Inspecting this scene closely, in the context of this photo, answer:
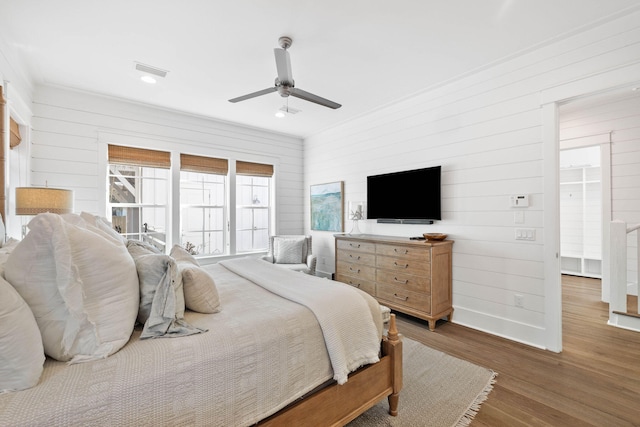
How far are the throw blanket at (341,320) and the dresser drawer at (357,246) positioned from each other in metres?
1.78

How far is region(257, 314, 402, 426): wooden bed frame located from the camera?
1.35 metres

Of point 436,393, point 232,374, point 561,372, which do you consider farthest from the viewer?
point 561,372

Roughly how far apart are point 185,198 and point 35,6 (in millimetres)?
2750

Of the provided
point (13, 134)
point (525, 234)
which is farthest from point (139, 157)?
point (525, 234)

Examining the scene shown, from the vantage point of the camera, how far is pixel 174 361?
1105 mm

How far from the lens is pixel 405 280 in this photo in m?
3.29

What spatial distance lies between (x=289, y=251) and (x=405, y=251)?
79.1 inches

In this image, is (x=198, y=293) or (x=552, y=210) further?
(x=552, y=210)

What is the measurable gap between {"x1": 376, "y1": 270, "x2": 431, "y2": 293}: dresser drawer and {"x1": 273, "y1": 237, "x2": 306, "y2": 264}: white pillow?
148 centimetres

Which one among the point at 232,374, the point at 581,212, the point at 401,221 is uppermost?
the point at 581,212

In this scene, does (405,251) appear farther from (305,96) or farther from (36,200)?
(36,200)

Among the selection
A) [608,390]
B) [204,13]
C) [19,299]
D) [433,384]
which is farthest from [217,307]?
[608,390]

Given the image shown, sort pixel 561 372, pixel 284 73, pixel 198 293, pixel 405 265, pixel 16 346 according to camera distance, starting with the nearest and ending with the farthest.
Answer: pixel 16 346 → pixel 198 293 → pixel 561 372 → pixel 284 73 → pixel 405 265

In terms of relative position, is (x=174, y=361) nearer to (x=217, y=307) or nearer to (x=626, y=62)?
(x=217, y=307)
